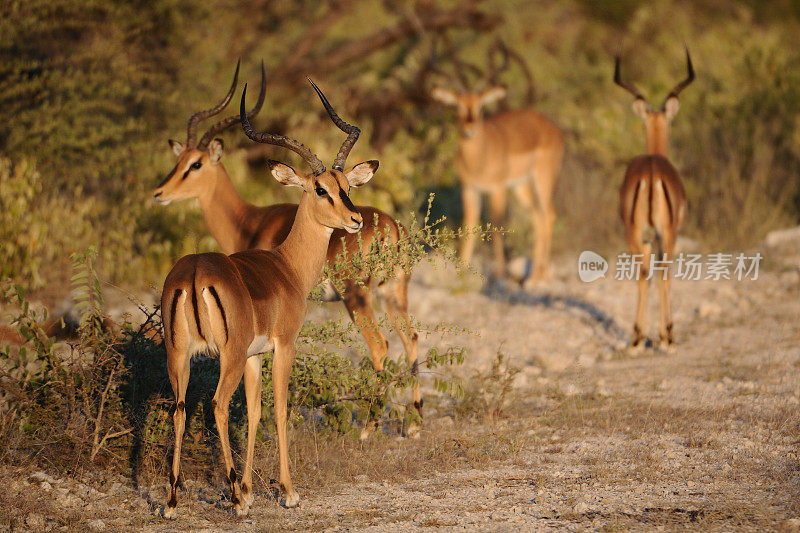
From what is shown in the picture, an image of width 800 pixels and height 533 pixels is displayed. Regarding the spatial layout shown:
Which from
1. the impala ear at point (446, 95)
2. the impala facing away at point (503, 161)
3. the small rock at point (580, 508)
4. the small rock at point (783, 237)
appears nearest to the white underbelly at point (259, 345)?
the small rock at point (580, 508)

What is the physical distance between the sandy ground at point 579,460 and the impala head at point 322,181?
1368 mm

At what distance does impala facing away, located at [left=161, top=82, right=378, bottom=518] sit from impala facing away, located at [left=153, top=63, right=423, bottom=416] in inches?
34.0

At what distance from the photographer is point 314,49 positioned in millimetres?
14836

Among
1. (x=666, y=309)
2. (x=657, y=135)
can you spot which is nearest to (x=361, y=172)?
(x=666, y=309)

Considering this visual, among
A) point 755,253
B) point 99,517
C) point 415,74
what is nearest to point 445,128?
point 415,74

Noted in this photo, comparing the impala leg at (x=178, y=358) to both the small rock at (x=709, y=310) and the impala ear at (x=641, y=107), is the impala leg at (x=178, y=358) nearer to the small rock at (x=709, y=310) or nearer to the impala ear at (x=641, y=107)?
the small rock at (x=709, y=310)

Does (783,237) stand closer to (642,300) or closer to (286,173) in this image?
(642,300)

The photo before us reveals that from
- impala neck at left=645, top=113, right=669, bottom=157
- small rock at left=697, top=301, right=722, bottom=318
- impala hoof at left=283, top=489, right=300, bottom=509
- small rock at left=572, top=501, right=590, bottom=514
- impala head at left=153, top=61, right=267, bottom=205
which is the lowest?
impala hoof at left=283, top=489, right=300, bottom=509

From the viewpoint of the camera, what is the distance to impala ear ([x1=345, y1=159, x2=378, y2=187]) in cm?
542

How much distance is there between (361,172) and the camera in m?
5.46

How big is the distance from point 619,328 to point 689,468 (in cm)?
386

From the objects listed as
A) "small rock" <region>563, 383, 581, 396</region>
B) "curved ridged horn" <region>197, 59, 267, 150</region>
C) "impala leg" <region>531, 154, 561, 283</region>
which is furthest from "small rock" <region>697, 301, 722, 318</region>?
"curved ridged horn" <region>197, 59, 267, 150</region>

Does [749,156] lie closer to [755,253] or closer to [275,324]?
[755,253]

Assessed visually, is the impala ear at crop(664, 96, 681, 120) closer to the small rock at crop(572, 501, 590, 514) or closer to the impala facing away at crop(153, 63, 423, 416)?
A: the impala facing away at crop(153, 63, 423, 416)
